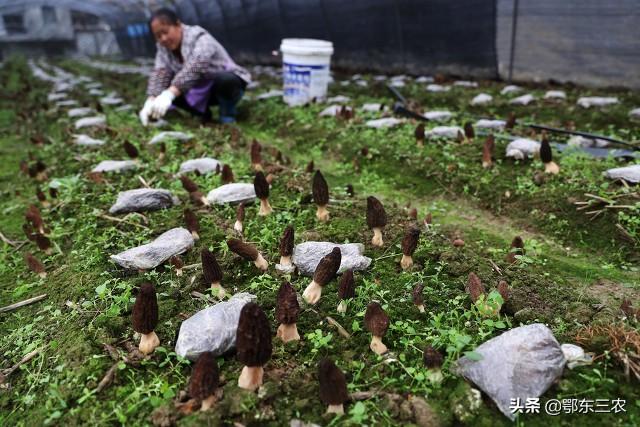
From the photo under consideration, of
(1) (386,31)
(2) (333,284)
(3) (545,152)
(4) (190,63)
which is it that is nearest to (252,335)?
(2) (333,284)

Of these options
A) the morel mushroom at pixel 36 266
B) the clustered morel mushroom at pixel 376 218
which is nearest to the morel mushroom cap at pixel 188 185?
the morel mushroom at pixel 36 266

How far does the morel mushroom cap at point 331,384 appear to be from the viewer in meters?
1.90

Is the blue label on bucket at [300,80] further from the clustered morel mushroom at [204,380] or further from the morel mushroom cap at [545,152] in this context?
the clustered morel mushroom at [204,380]

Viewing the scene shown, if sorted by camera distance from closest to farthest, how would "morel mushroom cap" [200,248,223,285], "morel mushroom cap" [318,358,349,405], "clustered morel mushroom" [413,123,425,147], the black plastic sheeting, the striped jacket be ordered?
"morel mushroom cap" [318,358,349,405]
"morel mushroom cap" [200,248,223,285]
"clustered morel mushroom" [413,123,425,147]
the striped jacket
the black plastic sheeting

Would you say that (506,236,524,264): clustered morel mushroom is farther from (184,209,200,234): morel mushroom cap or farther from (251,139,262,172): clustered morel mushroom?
(251,139,262,172): clustered morel mushroom

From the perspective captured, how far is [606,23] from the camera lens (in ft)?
25.0

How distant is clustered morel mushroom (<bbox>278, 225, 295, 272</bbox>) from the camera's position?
9.32 feet

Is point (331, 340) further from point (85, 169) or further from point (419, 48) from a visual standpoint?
point (419, 48)

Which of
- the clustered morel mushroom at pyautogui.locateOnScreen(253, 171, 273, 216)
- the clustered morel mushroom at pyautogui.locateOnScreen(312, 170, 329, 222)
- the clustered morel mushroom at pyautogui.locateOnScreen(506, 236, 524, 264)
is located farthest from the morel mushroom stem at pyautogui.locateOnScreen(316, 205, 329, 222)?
the clustered morel mushroom at pyautogui.locateOnScreen(506, 236, 524, 264)

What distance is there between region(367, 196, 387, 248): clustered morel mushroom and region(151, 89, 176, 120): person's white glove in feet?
14.3

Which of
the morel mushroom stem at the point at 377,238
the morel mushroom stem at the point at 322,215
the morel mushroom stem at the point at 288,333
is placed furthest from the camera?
the morel mushroom stem at the point at 322,215

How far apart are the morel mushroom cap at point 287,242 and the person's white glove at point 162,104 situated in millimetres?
4431

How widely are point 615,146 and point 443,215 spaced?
2.44 m

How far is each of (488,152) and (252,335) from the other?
3.44 m
